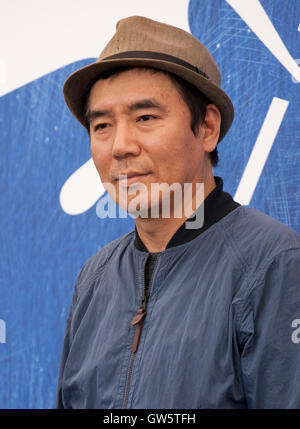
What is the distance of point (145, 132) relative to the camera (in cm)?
108

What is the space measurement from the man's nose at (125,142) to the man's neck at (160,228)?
0.17 meters

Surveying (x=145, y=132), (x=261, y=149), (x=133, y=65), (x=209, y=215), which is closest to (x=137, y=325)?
(x=209, y=215)

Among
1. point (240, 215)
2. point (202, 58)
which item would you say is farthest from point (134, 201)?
point (202, 58)

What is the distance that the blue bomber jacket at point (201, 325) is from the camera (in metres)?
0.94

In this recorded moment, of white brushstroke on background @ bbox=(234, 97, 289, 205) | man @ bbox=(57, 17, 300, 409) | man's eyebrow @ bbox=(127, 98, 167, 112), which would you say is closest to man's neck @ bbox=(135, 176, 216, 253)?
man @ bbox=(57, 17, 300, 409)

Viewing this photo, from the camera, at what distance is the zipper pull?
1.08 meters

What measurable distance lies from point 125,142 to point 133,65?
0.17 m

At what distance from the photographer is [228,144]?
1602mm

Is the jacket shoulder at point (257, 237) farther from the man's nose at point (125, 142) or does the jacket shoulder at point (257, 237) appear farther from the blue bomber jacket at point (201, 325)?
the man's nose at point (125, 142)

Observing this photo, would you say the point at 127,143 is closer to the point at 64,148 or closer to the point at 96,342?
the point at 96,342

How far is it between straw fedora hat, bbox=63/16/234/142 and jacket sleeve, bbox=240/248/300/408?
1.33 ft

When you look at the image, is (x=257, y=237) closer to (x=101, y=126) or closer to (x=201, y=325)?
(x=201, y=325)

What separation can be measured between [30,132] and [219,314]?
1044mm

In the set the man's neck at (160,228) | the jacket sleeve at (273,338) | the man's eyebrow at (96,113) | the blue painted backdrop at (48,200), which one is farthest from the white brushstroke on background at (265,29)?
the jacket sleeve at (273,338)
